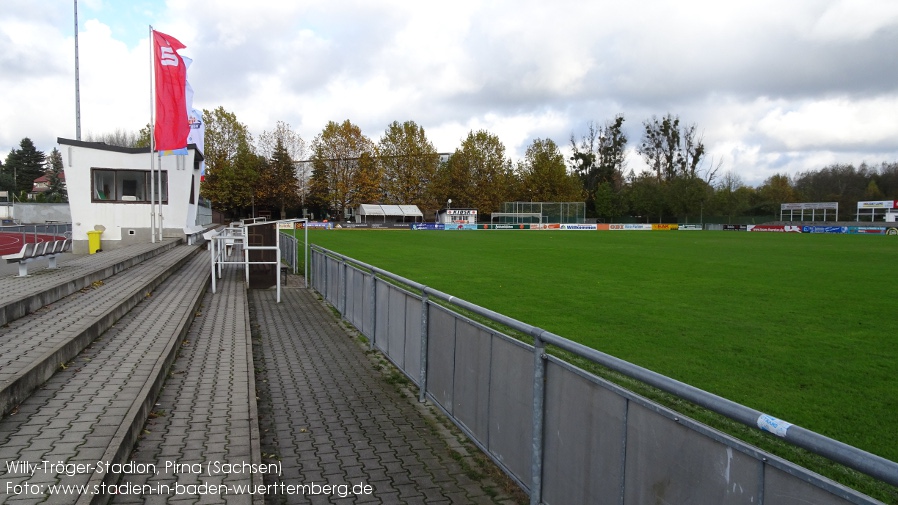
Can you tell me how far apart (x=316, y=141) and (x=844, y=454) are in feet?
261

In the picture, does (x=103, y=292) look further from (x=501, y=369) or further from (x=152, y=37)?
(x=152, y=37)

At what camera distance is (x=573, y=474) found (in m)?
3.44

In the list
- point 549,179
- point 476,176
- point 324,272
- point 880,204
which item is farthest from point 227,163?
point 880,204

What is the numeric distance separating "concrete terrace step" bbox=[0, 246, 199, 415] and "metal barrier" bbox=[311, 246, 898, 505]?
3.41 meters

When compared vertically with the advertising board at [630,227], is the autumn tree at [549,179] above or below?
above

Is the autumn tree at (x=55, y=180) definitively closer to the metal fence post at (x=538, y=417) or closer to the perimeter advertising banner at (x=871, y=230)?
the metal fence post at (x=538, y=417)

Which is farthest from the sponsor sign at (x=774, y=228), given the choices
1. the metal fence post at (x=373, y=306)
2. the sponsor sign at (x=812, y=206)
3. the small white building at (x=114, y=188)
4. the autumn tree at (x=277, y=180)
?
the metal fence post at (x=373, y=306)

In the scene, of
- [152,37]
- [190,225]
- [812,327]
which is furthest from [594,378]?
[190,225]

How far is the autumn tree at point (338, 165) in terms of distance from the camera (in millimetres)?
77562

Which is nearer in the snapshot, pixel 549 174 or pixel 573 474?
pixel 573 474

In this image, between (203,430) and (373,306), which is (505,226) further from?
(203,430)

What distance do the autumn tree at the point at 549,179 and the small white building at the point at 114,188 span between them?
6287 cm

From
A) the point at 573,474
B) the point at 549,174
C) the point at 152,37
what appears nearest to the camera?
the point at 573,474

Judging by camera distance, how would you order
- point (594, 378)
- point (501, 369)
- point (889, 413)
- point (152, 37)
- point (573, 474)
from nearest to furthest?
point (594, 378) → point (573, 474) → point (501, 369) → point (889, 413) → point (152, 37)
